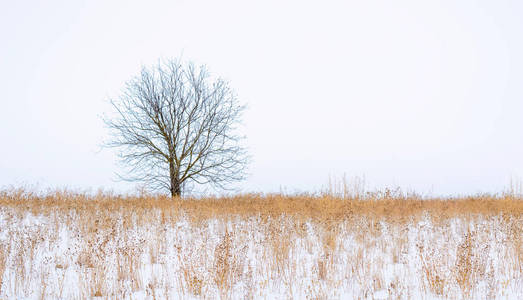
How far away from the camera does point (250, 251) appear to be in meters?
8.43

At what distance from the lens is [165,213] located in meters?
11.4

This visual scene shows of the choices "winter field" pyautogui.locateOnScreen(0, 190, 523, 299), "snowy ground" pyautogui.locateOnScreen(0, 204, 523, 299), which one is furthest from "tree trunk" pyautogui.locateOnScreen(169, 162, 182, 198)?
"snowy ground" pyautogui.locateOnScreen(0, 204, 523, 299)

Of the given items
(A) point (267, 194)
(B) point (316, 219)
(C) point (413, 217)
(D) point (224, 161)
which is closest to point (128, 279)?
(B) point (316, 219)

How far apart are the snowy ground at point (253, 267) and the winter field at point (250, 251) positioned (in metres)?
0.03

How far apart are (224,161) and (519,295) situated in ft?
48.4

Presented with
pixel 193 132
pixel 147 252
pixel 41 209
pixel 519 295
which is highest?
pixel 193 132

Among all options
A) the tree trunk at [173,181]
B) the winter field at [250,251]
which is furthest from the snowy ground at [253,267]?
the tree trunk at [173,181]

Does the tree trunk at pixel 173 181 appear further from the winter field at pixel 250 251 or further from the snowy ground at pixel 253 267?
the snowy ground at pixel 253 267

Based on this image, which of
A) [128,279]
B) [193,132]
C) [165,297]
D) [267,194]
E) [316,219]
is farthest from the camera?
[193,132]

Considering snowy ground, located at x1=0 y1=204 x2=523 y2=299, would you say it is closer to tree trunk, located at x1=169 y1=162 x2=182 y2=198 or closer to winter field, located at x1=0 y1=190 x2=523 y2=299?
winter field, located at x1=0 y1=190 x2=523 y2=299

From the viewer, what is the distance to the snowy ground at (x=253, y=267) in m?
5.77

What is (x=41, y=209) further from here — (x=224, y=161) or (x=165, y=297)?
(x=224, y=161)

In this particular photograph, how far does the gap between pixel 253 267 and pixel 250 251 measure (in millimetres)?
1337

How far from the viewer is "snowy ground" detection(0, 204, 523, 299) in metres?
5.77
